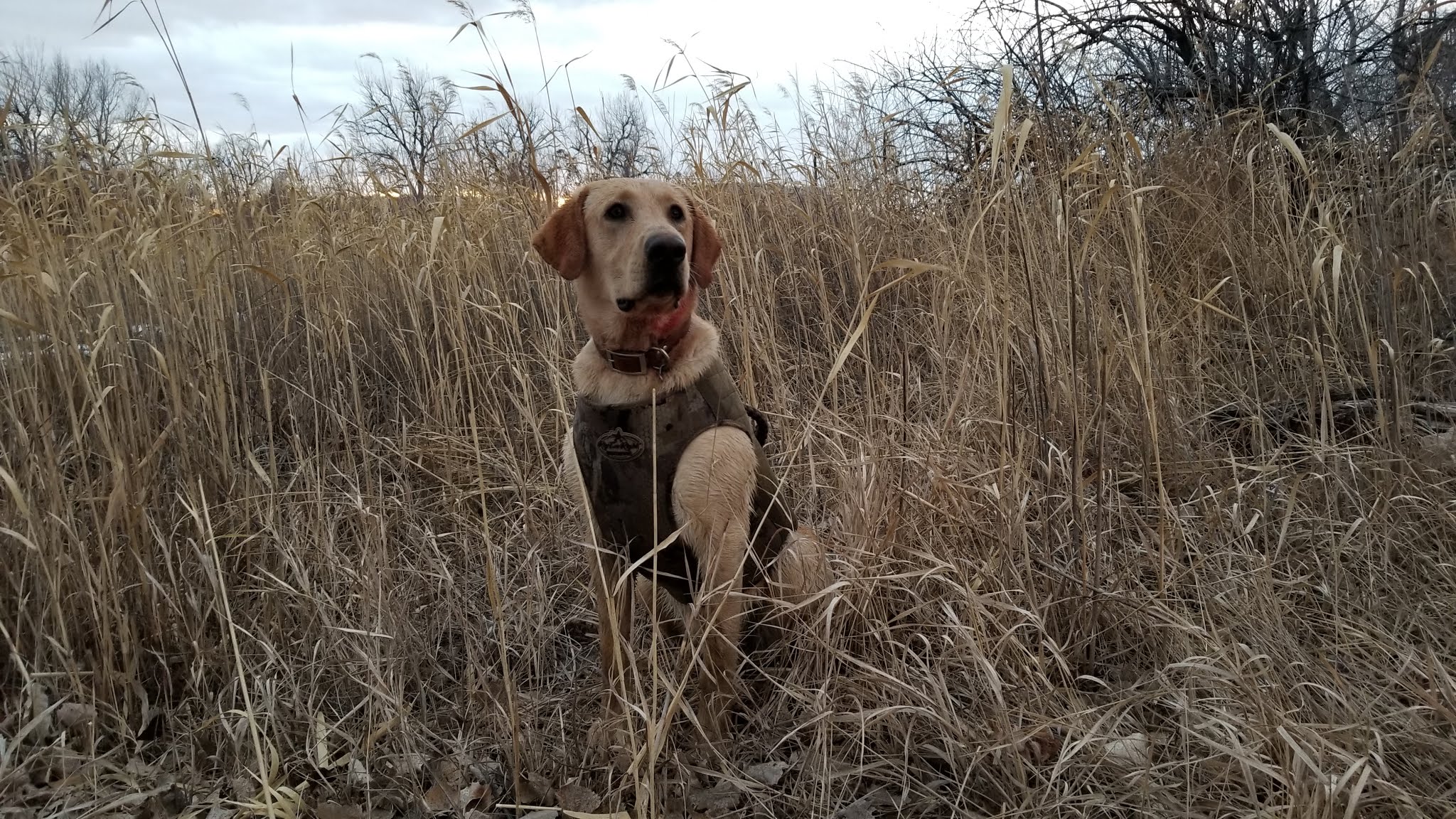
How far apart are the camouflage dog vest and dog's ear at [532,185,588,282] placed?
371 mm

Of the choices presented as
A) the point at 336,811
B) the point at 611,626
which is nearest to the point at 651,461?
the point at 611,626

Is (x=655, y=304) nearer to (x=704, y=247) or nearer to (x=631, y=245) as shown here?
(x=631, y=245)

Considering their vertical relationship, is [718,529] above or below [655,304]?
below

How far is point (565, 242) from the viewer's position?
7.13 ft

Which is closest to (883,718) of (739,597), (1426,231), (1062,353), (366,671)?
(739,597)

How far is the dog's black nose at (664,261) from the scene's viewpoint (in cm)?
196

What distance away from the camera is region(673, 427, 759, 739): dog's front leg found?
192 cm

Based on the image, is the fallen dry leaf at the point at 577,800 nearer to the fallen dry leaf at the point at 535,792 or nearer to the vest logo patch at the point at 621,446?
the fallen dry leaf at the point at 535,792

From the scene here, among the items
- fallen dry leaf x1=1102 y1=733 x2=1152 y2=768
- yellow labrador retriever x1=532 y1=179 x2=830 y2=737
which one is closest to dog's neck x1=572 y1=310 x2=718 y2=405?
yellow labrador retriever x1=532 y1=179 x2=830 y2=737

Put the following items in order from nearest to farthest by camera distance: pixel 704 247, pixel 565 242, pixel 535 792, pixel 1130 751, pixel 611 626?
1. pixel 1130 751
2. pixel 535 792
3. pixel 611 626
4. pixel 565 242
5. pixel 704 247

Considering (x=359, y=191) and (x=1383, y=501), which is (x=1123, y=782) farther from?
(x=359, y=191)

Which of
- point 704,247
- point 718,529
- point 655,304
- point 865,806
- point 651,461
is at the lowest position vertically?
point 865,806

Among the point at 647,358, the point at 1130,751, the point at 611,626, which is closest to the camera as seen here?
the point at 1130,751

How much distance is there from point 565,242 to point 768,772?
1382 millimetres
